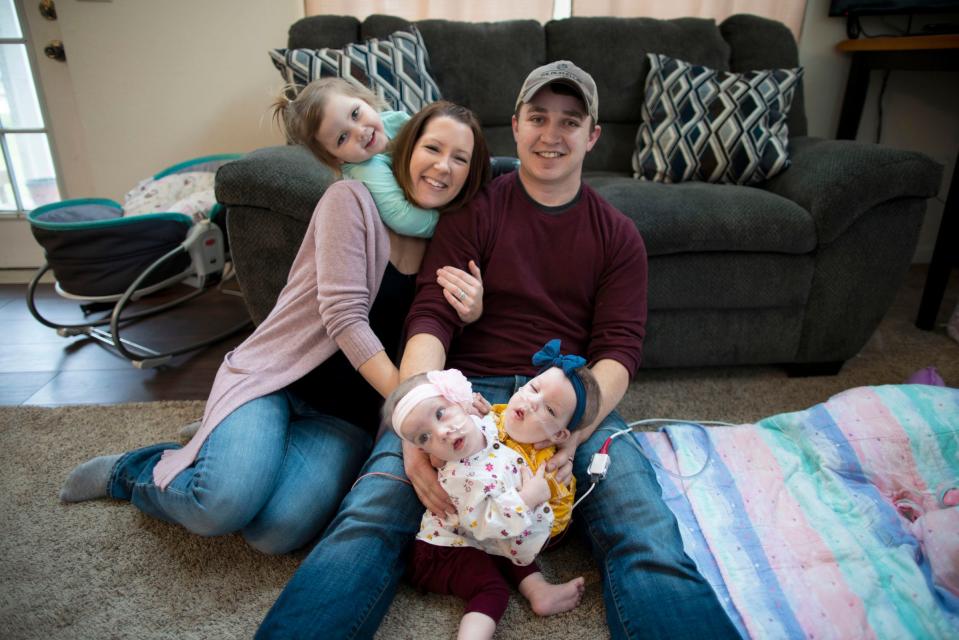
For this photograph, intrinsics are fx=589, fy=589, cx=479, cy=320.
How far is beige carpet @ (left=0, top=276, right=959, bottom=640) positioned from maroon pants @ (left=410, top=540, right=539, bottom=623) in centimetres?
4

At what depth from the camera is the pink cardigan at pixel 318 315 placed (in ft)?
3.70

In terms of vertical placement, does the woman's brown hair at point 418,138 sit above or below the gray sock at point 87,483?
above

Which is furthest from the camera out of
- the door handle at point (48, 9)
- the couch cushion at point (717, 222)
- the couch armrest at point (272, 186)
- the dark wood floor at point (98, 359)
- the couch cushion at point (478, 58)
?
the door handle at point (48, 9)

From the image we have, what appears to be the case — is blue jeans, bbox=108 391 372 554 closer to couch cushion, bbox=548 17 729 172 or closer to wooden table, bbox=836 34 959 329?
couch cushion, bbox=548 17 729 172

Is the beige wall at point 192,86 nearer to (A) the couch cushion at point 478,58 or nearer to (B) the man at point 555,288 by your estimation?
(A) the couch cushion at point 478,58

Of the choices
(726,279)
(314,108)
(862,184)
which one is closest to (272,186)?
(314,108)

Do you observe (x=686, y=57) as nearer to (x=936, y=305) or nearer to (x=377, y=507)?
(x=936, y=305)

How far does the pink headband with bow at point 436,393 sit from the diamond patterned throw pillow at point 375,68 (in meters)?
1.26

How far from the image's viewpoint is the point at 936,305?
2145 mm

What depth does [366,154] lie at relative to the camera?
1.19 m

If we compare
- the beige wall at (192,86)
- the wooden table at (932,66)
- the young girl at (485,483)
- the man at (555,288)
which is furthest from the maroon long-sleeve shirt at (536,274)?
the beige wall at (192,86)

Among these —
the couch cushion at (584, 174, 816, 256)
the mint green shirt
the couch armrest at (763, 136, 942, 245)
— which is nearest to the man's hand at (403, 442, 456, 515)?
the mint green shirt

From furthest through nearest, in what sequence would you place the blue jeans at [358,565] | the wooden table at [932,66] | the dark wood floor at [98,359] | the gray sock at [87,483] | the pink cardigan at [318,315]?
1. the wooden table at [932,66]
2. the dark wood floor at [98,359]
3. the gray sock at [87,483]
4. the pink cardigan at [318,315]
5. the blue jeans at [358,565]

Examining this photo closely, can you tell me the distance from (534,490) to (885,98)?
2.79 metres
